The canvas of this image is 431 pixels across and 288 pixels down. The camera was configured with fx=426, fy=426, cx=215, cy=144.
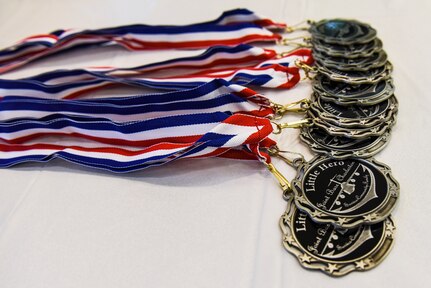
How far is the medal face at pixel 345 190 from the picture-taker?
1.02 meters

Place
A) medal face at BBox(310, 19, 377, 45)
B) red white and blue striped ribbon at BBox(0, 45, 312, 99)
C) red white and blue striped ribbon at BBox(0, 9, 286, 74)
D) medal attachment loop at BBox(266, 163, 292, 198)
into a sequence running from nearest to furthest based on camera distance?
medal attachment loop at BBox(266, 163, 292, 198)
red white and blue striped ribbon at BBox(0, 45, 312, 99)
medal face at BBox(310, 19, 377, 45)
red white and blue striped ribbon at BBox(0, 9, 286, 74)

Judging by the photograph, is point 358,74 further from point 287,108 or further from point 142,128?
point 142,128

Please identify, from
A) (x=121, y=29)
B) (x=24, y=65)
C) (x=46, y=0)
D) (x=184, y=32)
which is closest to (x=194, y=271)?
(x=184, y=32)

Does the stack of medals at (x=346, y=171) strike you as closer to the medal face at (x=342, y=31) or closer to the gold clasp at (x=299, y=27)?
the medal face at (x=342, y=31)

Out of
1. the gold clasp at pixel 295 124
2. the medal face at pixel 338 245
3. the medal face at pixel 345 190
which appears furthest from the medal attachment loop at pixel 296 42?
the medal face at pixel 338 245

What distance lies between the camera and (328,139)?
127 centimetres

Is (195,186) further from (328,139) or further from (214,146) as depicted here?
(328,139)

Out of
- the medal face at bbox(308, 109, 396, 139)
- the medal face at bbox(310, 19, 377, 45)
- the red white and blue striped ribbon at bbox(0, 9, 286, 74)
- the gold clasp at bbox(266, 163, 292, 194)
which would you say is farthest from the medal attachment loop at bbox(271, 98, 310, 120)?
the red white and blue striped ribbon at bbox(0, 9, 286, 74)

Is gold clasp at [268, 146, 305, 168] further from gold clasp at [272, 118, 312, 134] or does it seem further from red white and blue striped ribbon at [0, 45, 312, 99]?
red white and blue striped ribbon at [0, 45, 312, 99]

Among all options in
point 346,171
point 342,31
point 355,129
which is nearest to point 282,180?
point 346,171

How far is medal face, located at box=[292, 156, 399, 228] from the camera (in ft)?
3.35

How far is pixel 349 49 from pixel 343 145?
22.5 inches

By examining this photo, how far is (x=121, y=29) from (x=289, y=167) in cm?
120

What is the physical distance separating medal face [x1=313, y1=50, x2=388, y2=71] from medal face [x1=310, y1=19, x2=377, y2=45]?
0.09m
